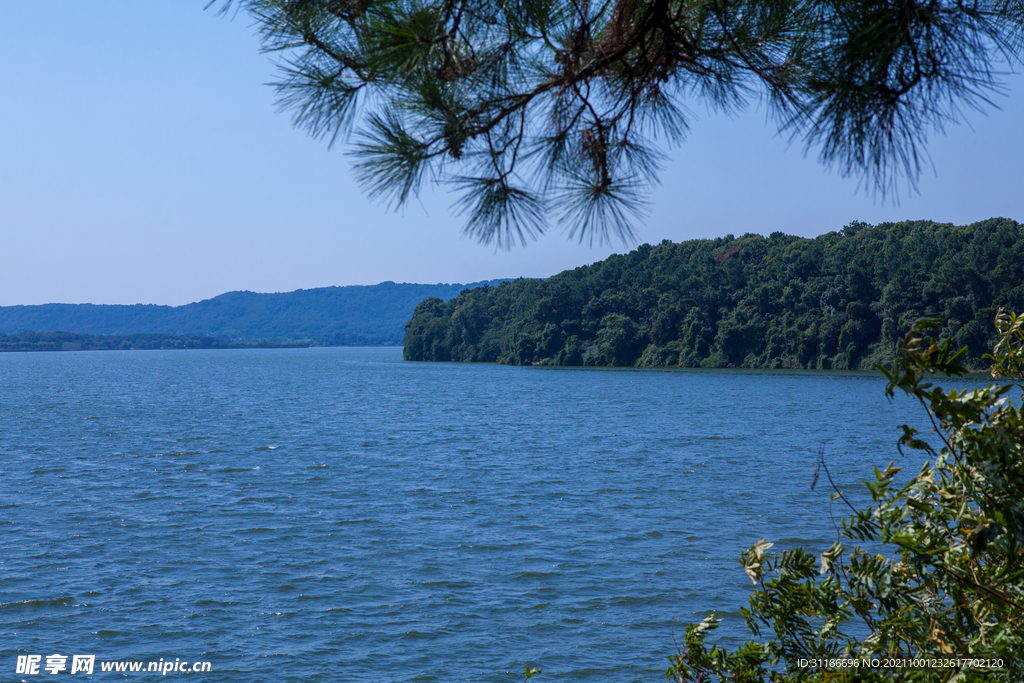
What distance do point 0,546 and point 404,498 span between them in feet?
25.9

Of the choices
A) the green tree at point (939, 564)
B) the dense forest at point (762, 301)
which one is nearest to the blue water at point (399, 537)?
the green tree at point (939, 564)

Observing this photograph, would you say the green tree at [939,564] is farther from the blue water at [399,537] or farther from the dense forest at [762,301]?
the dense forest at [762,301]

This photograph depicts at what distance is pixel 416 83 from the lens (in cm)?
373

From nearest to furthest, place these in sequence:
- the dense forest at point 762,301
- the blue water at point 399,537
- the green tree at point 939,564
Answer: the green tree at point 939,564, the blue water at point 399,537, the dense forest at point 762,301

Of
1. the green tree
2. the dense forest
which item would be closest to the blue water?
the green tree

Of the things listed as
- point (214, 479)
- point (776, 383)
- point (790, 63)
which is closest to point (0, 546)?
point (214, 479)

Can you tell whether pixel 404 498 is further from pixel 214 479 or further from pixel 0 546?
pixel 0 546

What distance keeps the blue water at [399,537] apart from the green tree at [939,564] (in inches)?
31.7

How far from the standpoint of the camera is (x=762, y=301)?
73.1 meters

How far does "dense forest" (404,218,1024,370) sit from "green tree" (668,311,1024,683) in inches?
2181

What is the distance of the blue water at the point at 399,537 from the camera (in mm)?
9750

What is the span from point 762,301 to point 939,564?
73354mm

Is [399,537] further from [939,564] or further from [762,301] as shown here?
[762,301]

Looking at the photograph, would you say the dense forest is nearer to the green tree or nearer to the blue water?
the blue water
